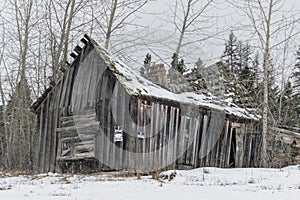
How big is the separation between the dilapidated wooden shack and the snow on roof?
5cm

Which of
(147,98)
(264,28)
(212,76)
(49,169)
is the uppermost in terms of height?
(264,28)

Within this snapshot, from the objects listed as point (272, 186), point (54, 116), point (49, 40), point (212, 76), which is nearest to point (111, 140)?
point (54, 116)

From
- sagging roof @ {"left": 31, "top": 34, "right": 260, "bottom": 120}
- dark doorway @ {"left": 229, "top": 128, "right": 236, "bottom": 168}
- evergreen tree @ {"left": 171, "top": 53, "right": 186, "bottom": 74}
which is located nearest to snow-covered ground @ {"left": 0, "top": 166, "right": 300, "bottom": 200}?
sagging roof @ {"left": 31, "top": 34, "right": 260, "bottom": 120}

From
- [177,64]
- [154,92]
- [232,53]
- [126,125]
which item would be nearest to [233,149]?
[154,92]

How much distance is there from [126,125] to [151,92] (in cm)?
145

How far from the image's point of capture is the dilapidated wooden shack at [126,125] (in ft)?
44.1

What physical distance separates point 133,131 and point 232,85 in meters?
7.81

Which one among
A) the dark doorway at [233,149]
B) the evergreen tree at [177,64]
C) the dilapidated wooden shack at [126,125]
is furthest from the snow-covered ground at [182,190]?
the evergreen tree at [177,64]

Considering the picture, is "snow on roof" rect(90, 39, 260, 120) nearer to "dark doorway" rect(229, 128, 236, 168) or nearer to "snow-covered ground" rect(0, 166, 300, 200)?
"dark doorway" rect(229, 128, 236, 168)

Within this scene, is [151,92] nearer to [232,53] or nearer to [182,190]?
[182,190]

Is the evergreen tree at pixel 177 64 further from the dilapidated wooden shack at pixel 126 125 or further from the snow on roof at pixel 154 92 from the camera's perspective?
the dilapidated wooden shack at pixel 126 125

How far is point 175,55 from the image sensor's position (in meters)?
24.5

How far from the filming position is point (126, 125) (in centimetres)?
1337

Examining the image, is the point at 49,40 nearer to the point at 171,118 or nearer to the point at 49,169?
the point at 49,169
